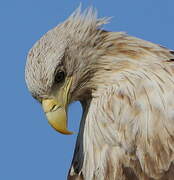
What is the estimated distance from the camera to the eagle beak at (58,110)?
423 inches

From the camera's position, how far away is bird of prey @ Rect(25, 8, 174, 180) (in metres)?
10.5

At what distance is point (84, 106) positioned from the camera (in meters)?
11.4

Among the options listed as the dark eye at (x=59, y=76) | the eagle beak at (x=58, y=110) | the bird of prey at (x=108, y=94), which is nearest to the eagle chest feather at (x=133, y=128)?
the bird of prey at (x=108, y=94)

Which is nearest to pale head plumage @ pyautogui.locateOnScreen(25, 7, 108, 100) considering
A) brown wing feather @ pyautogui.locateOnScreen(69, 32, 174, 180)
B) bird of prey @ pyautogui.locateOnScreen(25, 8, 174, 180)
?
bird of prey @ pyautogui.locateOnScreen(25, 8, 174, 180)

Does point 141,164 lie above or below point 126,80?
below

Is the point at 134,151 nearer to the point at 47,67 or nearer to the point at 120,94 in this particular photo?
the point at 120,94

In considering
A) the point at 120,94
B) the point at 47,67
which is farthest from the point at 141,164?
the point at 47,67

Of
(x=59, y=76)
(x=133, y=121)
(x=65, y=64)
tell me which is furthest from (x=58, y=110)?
(x=133, y=121)

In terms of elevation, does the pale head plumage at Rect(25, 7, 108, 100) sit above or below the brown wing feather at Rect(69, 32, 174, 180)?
above

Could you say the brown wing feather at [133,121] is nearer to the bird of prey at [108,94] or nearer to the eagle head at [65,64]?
the bird of prey at [108,94]

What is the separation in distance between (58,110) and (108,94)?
61 centimetres

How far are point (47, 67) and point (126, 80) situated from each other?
2.99 feet

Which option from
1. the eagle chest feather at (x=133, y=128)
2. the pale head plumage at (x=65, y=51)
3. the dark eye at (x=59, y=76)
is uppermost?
the pale head plumage at (x=65, y=51)

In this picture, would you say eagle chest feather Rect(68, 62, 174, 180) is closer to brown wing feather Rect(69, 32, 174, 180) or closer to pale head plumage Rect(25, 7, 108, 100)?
brown wing feather Rect(69, 32, 174, 180)
